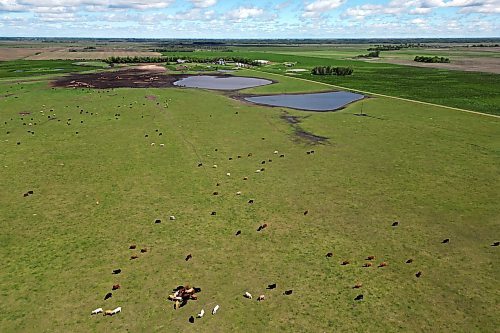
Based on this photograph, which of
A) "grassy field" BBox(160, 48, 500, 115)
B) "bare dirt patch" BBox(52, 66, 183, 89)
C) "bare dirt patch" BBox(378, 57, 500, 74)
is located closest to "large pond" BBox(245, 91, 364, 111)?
"grassy field" BBox(160, 48, 500, 115)

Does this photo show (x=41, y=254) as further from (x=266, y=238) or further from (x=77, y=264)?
(x=266, y=238)

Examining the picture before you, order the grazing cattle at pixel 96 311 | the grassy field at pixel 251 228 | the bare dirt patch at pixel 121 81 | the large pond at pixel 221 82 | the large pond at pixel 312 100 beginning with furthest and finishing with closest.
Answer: the large pond at pixel 221 82 < the bare dirt patch at pixel 121 81 < the large pond at pixel 312 100 < the grassy field at pixel 251 228 < the grazing cattle at pixel 96 311

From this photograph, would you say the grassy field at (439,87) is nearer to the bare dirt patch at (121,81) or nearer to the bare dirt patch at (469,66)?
the bare dirt patch at (469,66)

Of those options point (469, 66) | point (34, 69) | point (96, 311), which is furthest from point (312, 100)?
point (469, 66)

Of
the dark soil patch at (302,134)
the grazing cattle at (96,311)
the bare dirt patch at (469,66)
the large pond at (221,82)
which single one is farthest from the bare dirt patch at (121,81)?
the bare dirt patch at (469,66)

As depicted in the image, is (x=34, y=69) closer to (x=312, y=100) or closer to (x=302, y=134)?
(x=312, y=100)
